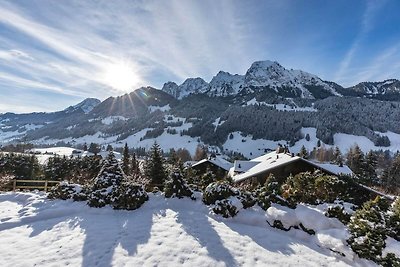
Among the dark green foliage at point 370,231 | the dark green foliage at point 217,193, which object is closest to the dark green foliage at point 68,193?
the dark green foliage at point 217,193

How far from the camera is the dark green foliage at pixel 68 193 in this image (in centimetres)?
1630

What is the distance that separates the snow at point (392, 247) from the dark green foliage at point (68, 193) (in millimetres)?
14645

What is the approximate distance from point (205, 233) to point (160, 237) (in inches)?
77.1

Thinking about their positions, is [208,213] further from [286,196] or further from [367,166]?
[367,166]

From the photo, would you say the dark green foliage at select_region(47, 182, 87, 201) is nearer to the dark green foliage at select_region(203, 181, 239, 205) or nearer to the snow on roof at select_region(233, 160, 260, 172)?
the dark green foliage at select_region(203, 181, 239, 205)

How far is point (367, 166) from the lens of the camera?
60.8 m

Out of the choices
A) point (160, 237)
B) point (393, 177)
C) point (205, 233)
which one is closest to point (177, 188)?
point (205, 233)

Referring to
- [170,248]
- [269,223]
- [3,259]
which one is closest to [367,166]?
[269,223]

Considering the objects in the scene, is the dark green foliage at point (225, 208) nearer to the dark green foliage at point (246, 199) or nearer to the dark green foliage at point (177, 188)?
the dark green foliage at point (246, 199)

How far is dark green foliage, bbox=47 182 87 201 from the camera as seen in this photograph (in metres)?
16.3

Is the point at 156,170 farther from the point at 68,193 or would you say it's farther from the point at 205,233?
the point at 205,233

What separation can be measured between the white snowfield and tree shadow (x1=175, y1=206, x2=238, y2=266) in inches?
1.4

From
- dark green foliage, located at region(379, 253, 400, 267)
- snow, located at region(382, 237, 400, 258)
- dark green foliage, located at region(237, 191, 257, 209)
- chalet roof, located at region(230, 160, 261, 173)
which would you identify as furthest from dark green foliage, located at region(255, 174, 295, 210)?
chalet roof, located at region(230, 160, 261, 173)

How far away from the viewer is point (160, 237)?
36.9ft
